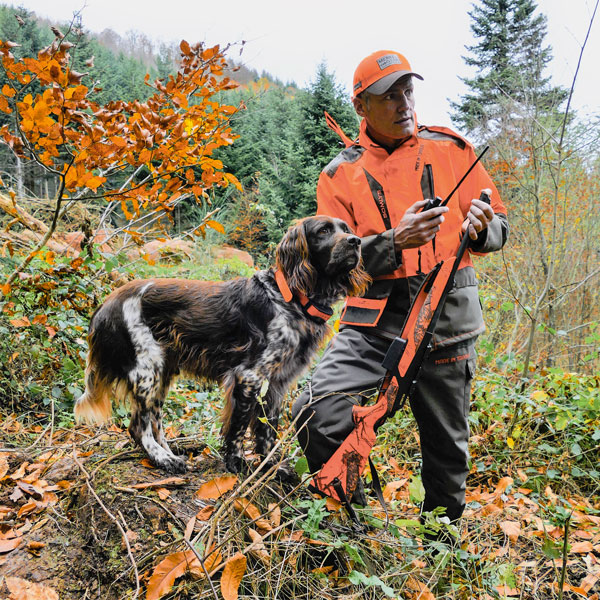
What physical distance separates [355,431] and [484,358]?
3344mm

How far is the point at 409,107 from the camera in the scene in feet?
8.44

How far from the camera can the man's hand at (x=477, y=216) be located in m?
2.33

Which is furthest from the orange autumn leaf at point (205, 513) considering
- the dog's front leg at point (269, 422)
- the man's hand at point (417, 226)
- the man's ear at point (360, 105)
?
the man's ear at point (360, 105)

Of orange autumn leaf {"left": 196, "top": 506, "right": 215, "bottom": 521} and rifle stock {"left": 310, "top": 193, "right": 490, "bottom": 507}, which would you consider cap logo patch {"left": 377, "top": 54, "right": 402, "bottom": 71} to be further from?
orange autumn leaf {"left": 196, "top": 506, "right": 215, "bottom": 521}

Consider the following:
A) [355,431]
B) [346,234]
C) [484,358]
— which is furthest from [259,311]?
[484,358]

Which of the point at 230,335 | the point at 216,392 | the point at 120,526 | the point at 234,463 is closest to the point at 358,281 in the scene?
the point at 230,335

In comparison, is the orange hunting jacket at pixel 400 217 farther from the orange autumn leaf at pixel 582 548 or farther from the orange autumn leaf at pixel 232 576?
the orange autumn leaf at pixel 582 548

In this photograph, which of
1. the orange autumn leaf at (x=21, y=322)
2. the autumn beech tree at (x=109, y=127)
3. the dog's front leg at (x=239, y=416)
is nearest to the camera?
the autumn beech tree at (x=109, y=127)

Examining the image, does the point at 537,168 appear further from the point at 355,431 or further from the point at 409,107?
the point at 355,431

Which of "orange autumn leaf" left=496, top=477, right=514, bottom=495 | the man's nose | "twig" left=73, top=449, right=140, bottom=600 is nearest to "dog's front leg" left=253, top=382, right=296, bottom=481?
"twig" left=73, top=449, right=140, bottom=600

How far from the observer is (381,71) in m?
2.52

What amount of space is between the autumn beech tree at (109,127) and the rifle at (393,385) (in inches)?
70.2

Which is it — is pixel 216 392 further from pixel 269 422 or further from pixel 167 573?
pixel 167 573

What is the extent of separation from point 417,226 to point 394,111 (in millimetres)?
707
